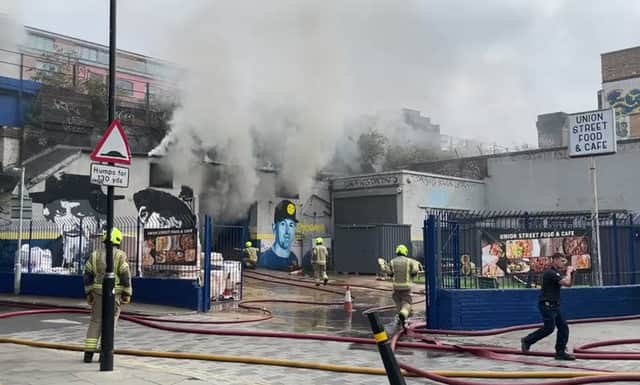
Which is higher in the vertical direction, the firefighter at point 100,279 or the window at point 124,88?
the window at point 124,88

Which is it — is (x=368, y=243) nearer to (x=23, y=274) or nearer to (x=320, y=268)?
(x=320, y=268)

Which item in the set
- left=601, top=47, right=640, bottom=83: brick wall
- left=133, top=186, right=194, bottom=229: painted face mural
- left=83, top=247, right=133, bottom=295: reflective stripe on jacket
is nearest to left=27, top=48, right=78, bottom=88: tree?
left=133, top=186, right=194, bottom=229: painted face mural

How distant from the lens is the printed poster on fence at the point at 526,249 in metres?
11.9

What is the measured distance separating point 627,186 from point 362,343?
2439cm

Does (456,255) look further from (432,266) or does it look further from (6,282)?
(6,282)

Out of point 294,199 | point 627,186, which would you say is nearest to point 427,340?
point 294,199

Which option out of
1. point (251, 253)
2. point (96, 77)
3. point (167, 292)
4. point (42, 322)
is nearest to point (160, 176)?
point (251, 253)

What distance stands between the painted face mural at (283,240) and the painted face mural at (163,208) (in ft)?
15.7

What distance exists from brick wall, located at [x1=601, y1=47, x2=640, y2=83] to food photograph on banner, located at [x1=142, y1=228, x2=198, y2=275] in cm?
3930

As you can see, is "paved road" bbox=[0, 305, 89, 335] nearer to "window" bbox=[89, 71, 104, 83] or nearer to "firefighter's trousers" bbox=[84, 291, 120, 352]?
"firefighter's trousers" bbox=[84, 291, 120, 352]

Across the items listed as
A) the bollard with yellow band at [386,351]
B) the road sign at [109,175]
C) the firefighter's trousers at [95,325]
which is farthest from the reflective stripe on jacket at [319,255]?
the bollard with yellow band at [386,351]

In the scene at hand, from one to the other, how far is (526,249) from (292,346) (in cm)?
525

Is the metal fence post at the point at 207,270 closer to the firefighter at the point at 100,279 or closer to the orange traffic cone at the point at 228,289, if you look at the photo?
the orange traffic cone at the point at 228,289

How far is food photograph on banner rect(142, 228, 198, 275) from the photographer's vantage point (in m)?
14.7
